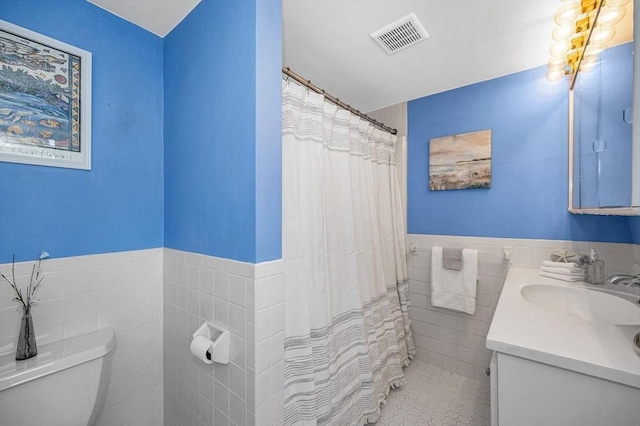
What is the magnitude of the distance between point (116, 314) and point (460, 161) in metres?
2.41

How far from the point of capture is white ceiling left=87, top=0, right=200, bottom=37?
1.20 meters

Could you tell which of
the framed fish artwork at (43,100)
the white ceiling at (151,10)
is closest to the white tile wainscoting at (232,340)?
the framed fish artwork at (43,100)

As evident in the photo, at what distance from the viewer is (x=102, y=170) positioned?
4.04 ft

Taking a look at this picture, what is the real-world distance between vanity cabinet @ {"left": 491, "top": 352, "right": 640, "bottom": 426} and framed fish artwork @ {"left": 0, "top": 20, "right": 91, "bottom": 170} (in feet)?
6.11

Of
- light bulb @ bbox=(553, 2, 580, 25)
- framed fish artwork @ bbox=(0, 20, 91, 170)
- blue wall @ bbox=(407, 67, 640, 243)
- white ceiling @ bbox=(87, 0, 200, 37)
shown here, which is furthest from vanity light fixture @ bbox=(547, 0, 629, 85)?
framed fish artwork @ bbox=(0, 20, 91, 170)

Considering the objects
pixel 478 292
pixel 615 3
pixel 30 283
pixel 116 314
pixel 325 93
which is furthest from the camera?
pixel 478 292

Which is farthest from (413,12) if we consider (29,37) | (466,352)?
(466,352)

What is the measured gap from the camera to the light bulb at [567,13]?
1.14m

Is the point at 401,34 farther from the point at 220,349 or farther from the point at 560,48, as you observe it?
the point at 220,349

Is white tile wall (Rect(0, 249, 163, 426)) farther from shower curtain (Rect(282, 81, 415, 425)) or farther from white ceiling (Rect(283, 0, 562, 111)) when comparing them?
white ceiling (Rect(283, 0, 562, 111))

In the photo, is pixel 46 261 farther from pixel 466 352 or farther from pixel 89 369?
pixel 466 352

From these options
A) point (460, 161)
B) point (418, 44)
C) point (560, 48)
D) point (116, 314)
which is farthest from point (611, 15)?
point (116, 314)

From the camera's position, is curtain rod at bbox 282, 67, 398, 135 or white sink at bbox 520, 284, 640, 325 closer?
white sink at bbox 520, 284, 640, 325

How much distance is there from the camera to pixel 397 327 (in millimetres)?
2033
